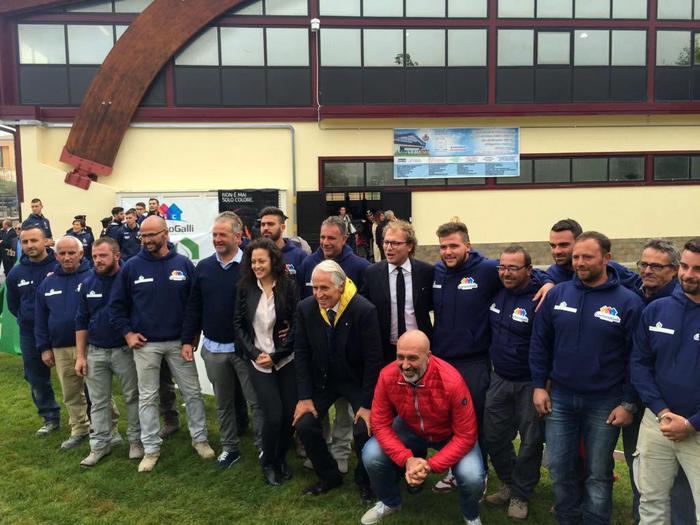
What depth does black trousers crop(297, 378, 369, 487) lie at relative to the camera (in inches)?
154

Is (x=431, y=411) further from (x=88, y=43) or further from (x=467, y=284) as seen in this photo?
(x=88, y=43)

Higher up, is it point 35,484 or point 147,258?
point 147,258

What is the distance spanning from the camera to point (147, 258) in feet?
14.8

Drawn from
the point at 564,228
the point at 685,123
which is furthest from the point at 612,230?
the point at 564,228

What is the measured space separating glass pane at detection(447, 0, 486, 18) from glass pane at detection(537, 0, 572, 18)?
1840 millimetres

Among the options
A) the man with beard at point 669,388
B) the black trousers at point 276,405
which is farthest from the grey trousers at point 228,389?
the man with beard at point 669,388

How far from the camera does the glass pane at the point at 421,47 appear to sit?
16438 millimetres

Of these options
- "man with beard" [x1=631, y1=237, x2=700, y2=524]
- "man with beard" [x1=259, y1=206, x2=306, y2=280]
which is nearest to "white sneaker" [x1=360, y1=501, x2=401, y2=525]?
"man with beard" [x1=631, y1=237, x2=700, y2=524]

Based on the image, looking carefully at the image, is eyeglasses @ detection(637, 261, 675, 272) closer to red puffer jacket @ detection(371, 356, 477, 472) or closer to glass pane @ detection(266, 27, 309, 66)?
red puffer jacket @ detection(371, 356, 477, 472)

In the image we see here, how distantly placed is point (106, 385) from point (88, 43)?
14.1m

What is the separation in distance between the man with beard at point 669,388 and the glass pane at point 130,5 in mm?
16610

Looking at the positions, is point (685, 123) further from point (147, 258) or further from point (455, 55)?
point (147, 258)

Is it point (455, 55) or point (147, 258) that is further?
point (455, 55)

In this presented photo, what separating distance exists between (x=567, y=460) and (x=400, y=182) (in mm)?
13975
